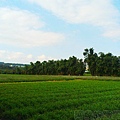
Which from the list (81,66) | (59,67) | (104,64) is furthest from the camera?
(59,67)

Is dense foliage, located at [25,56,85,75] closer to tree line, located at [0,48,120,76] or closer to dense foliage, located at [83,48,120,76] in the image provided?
tree line, located at [0,48,120,76]

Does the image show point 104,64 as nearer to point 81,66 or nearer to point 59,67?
point 81,66

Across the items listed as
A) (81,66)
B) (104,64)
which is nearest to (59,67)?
(81,66)

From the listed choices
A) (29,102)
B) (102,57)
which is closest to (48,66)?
(102,57)

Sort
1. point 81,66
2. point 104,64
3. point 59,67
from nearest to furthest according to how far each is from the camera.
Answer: point 104,64 → point 81,66 → point 59,67

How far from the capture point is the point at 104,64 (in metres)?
102

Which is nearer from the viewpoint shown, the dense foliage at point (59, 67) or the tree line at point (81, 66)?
the tree line at point (81, 66)

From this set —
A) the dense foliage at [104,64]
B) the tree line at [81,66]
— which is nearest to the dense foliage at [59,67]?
the tree line at [81,66]

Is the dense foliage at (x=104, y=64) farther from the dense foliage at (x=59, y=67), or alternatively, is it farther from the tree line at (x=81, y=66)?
the dense foliage at (x=59, y=67)

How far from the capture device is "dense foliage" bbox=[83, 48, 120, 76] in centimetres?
9931

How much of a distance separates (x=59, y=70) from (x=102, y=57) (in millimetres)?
23770

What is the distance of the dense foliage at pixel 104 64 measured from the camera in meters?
99.3

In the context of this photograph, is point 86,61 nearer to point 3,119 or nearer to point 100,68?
point 100,68

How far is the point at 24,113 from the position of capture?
13492 mm
